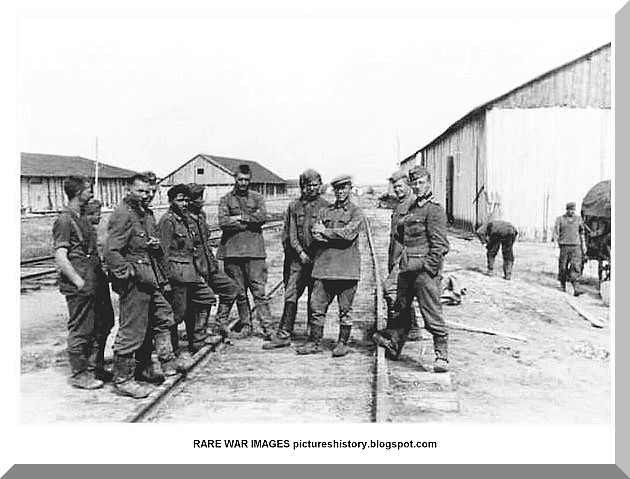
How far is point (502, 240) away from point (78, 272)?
28.2ft

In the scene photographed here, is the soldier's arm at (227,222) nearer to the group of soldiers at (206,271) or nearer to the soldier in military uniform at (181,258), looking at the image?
the group of soldiers at (206,271)

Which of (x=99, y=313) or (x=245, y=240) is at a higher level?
(x=245, y=240)

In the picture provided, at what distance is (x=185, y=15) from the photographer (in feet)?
18.6

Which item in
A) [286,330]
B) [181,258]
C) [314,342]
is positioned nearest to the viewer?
[181,258]

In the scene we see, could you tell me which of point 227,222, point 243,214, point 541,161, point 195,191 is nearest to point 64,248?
point 195,191

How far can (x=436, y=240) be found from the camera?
21.0 feet

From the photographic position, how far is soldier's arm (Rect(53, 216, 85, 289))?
5895 mm

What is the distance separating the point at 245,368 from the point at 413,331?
7.02 ft

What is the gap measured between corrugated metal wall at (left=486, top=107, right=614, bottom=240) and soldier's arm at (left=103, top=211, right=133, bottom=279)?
9509 mm

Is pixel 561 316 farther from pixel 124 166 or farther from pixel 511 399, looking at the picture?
pixel 124 166

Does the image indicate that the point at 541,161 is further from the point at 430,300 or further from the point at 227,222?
the point at 430,300

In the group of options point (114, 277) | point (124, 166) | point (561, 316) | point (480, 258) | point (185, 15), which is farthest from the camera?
point (480, 258)

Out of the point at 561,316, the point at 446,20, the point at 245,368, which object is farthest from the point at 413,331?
the point at 446,20

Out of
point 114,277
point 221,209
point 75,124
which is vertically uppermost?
point 75,124
